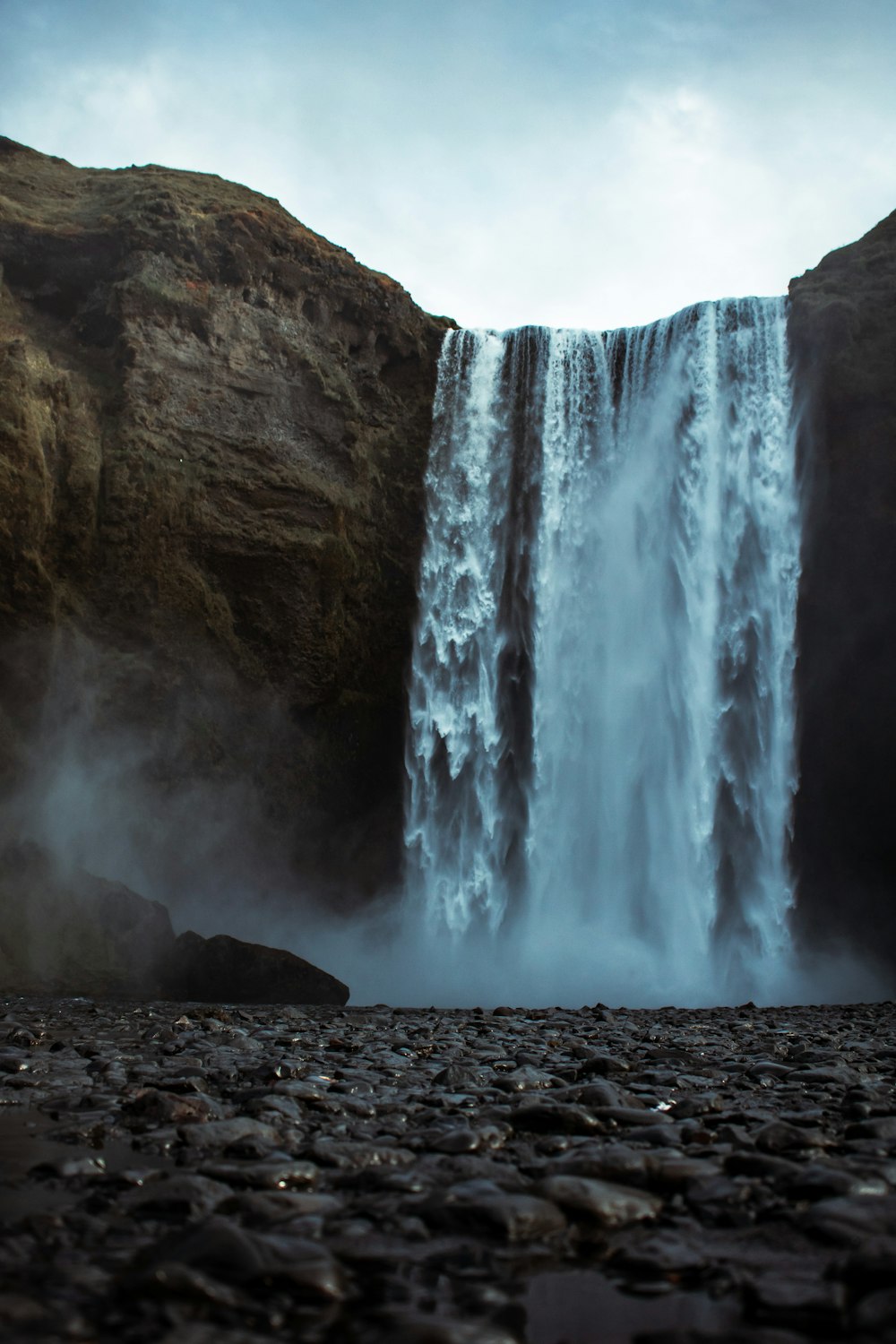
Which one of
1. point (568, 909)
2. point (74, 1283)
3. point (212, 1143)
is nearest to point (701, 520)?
point (568, 909)

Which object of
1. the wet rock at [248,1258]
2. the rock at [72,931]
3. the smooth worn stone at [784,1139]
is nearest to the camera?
A: the wet rock at [248,1258]

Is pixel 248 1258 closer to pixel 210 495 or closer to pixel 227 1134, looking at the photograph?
pixel 227 1134

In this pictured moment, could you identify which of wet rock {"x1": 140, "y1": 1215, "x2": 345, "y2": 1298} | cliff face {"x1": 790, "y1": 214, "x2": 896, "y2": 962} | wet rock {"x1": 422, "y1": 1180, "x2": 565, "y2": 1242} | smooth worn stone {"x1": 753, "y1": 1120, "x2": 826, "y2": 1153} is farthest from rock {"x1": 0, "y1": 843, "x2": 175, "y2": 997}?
cliff face {"x1": 790, "y1": 214, "x2": 896, "y2": 962}

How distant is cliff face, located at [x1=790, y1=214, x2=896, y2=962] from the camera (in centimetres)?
1750

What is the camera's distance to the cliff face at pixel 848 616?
17.5 meters

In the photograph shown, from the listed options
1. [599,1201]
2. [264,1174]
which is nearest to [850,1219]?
[599,1201]

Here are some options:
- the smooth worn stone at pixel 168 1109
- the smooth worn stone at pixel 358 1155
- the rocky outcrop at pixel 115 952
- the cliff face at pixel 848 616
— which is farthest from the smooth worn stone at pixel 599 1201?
the cliff face at pixel 848 616

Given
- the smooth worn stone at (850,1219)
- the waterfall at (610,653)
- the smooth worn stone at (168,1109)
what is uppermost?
the waterfall at (610,653)

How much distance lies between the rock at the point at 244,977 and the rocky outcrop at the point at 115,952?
1 cm

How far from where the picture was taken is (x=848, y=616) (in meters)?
17.8

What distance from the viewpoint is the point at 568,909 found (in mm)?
16688

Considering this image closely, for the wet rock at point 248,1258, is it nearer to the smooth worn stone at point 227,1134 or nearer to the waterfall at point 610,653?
the smooth worn stone at point 227,1134

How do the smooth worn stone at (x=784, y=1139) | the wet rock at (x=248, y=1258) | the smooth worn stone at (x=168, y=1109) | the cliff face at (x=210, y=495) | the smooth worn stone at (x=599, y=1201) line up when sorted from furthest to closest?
the cliff face at (x=210, y=495) → the smooth worn stone at (x=168, y=1109) → the smooth worn stone at (x=784, y=1139) → the smooth worn stone at (x=599, y=1201) → the wet rock at (x=248, y=1258)

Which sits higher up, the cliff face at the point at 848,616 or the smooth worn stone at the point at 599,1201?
the cliff face at the point at 848,616
